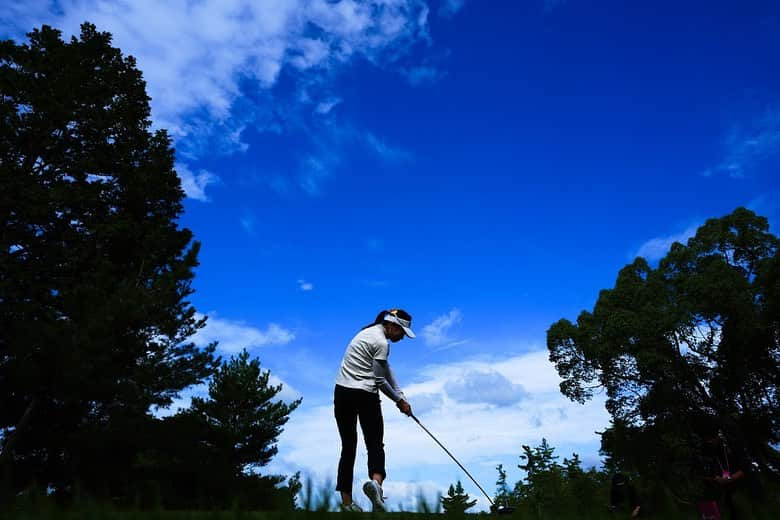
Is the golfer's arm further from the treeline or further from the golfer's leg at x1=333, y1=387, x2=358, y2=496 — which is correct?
the treeline

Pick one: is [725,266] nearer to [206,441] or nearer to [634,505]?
[634,505]

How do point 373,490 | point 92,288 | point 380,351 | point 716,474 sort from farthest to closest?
point 92,288 < point 716,474 < point 380,351 < point 373,490

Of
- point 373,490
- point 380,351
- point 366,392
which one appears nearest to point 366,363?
point 380,351

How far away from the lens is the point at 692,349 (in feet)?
81.8

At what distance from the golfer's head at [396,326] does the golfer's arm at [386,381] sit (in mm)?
340

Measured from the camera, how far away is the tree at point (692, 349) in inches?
928

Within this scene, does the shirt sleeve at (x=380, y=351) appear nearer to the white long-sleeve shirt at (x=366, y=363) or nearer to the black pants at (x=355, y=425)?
the white long-sleeve shirt at (x=366, y=363)

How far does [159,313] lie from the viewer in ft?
64.2

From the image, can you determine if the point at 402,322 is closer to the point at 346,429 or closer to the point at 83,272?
the point at 346,429

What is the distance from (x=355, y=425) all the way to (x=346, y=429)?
0.39 ft

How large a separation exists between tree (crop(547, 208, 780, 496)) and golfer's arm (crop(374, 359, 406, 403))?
66.0 ft

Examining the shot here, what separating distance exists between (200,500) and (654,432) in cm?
2592

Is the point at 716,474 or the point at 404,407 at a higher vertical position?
the point at 404,407

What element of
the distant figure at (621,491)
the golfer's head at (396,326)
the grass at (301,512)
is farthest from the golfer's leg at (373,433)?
the distant figure at (621,491)
